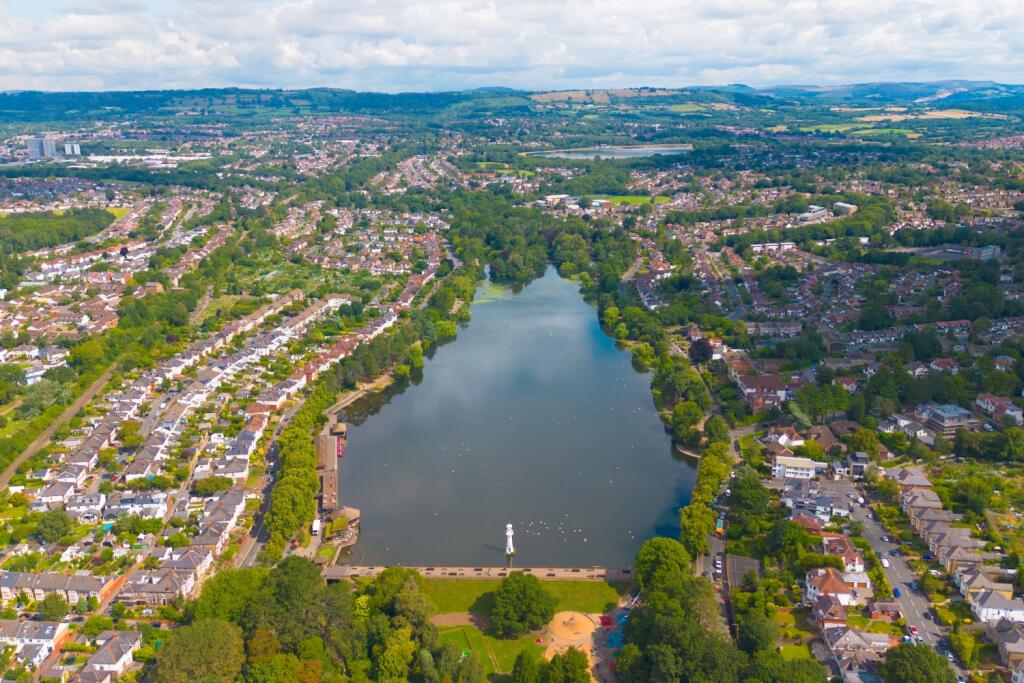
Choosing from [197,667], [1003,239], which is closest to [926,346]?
[1003,239]

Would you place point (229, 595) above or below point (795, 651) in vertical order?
above

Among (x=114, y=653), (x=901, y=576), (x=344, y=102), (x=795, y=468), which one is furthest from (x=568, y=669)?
(x=344, y=102)

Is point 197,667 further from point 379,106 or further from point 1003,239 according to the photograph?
point 379,106

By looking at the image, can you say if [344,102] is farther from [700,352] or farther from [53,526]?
[53,526]

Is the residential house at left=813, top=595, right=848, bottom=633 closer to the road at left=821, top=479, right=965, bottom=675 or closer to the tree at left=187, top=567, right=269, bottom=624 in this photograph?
the road at left=821, top=479, right=965, bottom=675

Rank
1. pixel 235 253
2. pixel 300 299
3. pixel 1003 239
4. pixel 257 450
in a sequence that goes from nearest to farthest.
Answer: pixel 257 450 → pixel 300 299 → pixel 1003 239 → pixel 235 253

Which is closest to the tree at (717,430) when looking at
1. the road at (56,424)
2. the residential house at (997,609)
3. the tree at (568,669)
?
the residential house at (997,609)

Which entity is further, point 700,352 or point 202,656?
point 700,352
